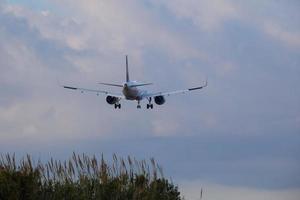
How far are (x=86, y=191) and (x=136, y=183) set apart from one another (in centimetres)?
229

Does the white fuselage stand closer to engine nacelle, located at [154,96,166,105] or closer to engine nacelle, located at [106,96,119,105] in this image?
engine nacelle, located at [106,96,119,105]

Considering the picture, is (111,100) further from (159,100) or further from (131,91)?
(159,100)

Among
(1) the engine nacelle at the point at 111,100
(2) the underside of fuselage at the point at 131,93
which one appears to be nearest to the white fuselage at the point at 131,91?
(2) the underside of fuselage at the point at 131,93

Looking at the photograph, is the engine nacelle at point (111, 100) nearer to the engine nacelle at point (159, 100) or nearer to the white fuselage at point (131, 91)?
the white fuselage at point (131, 91)

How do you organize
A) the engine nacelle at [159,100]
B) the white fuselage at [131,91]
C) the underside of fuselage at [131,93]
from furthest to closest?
the engine nacelle at [159,100] < the underside of fuselage at [131,93] < the white fuselage at [131,91]

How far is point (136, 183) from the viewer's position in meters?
40.5

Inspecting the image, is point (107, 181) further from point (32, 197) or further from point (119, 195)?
point (32, 197)

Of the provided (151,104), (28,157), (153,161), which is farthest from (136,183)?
(151,104)

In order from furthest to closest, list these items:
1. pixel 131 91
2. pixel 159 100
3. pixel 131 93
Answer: pixel 159 100, pixel 131 91, pixel 131 93

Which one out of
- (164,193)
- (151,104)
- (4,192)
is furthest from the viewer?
(151,104)

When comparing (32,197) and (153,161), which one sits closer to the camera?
(32,197)

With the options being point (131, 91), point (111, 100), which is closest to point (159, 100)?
point (131, 91)

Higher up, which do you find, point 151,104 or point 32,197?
point 151,104

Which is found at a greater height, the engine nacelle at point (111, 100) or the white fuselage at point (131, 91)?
the white fuselage at point (131, 91)
